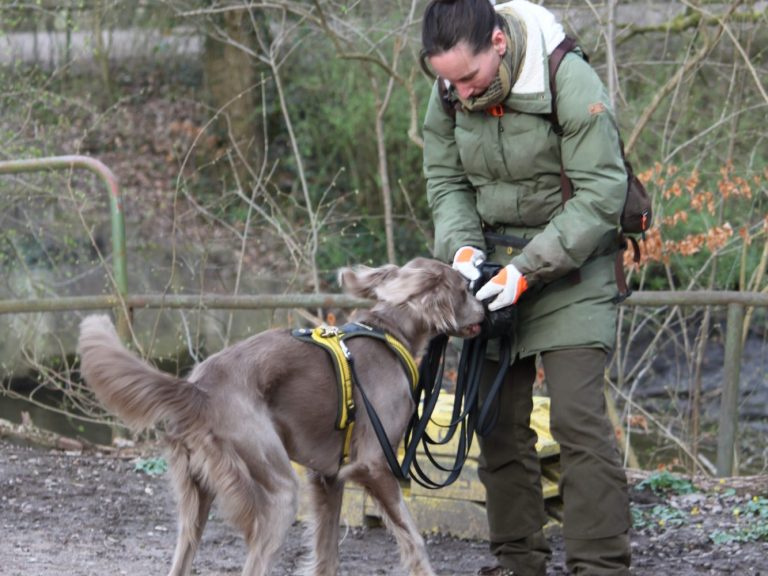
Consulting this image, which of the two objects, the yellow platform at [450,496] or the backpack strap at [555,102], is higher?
the backpack strap at [555,102]

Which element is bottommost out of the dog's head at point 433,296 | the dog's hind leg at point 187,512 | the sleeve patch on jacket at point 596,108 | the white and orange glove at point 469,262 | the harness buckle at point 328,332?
the dog's hind leg at point 187,512

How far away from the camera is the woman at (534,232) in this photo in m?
4.23

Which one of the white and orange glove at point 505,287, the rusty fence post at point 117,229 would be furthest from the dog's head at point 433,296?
the rusty fence post at point 117,229

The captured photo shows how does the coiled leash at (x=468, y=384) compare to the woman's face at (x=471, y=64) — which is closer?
the woman's face at (x=471, y=64)

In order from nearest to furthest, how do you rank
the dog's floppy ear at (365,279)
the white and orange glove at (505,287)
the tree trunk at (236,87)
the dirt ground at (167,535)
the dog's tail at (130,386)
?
the dog's tail at (130,386)
the white and orange glove at (505,287)
the dog's floppy ear at (365,279)
the dirt ground at (167,535)
the tree trunk at (236,87)

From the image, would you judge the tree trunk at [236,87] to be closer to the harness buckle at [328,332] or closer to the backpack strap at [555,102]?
the harness buckle at [328,332]

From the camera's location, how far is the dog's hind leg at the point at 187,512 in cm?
410

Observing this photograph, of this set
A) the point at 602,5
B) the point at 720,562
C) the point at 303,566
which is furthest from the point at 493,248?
the point at 602,5

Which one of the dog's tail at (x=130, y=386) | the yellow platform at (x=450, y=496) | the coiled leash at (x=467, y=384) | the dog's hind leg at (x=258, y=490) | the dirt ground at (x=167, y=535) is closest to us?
the dog's tail at (x=130, y=386)

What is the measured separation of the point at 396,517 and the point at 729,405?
3106 mm

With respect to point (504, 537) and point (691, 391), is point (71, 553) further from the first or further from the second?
point (691, 391)

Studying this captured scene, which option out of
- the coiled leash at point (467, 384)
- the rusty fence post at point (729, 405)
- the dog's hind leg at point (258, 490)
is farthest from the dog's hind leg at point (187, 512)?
the rusty fence post at point (729, 405)

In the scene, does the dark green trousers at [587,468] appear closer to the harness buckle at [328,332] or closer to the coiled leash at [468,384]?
the coiled leash at [468,384]

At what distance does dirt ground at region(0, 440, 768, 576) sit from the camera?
5.23m
